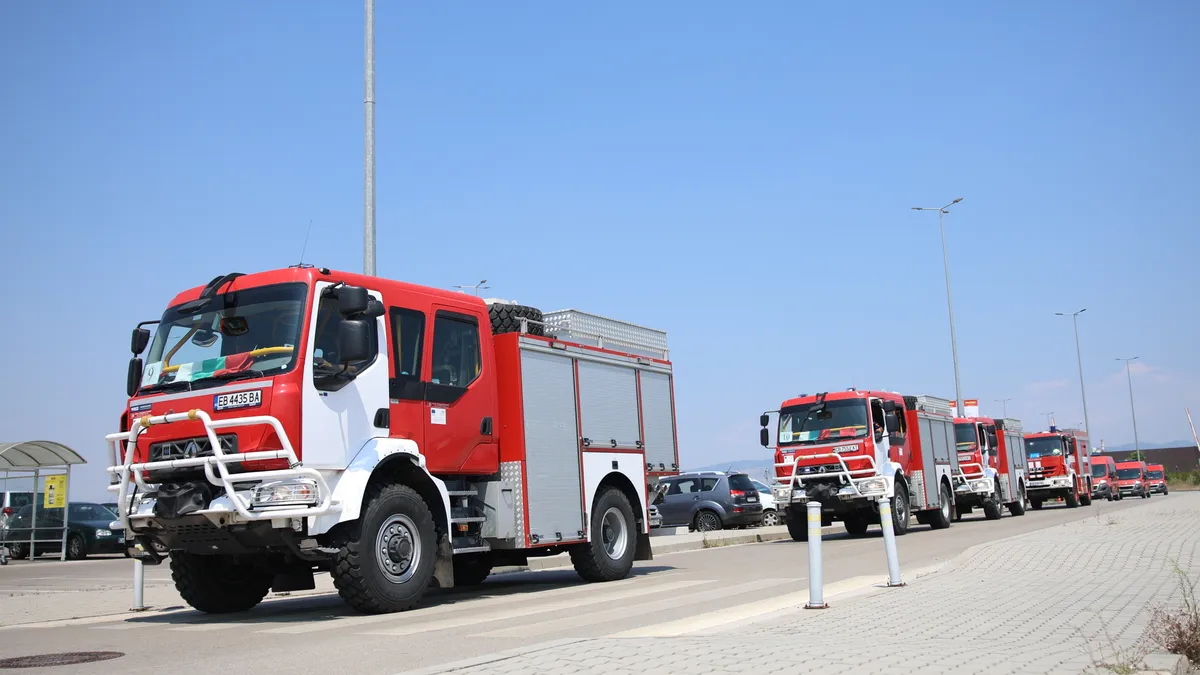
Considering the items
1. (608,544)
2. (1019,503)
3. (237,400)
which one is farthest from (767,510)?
(237,400)

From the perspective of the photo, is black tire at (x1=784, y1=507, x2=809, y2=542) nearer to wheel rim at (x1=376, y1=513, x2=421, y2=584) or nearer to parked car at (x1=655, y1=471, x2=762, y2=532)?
parked car at (x1=655, y1=471, x2=762, y2=532)

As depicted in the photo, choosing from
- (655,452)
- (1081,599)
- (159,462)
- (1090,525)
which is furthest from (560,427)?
(1090,525)

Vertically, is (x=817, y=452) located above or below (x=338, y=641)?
above

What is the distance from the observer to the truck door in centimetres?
1101

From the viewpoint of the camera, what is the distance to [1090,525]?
20.1 meters

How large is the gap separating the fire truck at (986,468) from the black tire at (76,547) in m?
22.4

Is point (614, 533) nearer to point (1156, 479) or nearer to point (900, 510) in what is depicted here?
point (900, 510)

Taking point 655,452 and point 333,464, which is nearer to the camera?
point 333,464

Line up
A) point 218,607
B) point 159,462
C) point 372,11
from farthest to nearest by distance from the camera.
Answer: point 372,11, point 218,607, point 159,462

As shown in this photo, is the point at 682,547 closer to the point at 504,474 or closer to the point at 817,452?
the point at 817,452

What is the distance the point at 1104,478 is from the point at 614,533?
46879 mm

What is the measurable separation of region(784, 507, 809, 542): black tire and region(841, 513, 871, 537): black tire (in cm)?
113

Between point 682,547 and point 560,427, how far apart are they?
10.0 meters

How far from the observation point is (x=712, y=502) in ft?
93.2
